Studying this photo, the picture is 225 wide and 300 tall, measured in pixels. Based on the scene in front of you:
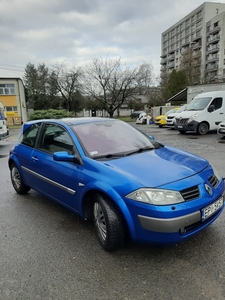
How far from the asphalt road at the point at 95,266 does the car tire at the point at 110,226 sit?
0.14m

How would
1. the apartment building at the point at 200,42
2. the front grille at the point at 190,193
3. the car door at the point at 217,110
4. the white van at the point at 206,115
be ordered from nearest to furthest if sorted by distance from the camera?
the front grille at the point at 190,193 → the white van at the point at 206,115 → the car door at the point at 217,110 → the apartment building at the point at 200,42

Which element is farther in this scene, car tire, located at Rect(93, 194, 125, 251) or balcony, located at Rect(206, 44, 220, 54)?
balcony, located at Rect(206, 44, 220, 54)

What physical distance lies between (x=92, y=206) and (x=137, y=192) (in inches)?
33.2

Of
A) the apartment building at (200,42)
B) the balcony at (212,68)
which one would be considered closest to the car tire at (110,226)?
the apartment building at (200,42)

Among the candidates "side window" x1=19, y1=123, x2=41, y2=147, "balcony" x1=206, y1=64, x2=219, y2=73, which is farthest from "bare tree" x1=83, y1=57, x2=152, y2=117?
"side window" x1=19, y1=123, x2=41, y2=147

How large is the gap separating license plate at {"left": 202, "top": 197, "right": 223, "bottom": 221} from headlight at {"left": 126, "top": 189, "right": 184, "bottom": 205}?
0.35 metres

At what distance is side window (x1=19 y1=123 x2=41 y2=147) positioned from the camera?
407 centimetres

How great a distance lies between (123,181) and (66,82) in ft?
144

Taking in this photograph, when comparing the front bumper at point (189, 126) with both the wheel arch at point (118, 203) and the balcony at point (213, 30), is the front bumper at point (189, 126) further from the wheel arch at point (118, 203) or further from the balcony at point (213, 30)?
the balcony at point (213, 30)

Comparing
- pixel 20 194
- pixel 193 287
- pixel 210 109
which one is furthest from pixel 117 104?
pixel 193 287

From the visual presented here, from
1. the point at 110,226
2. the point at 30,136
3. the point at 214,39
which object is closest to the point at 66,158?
the point at 110,226

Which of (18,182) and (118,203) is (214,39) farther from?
(118,203)

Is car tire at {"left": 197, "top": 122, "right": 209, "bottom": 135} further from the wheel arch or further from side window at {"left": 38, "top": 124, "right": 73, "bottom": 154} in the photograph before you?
the wheel arch

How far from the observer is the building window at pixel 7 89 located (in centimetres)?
3477
